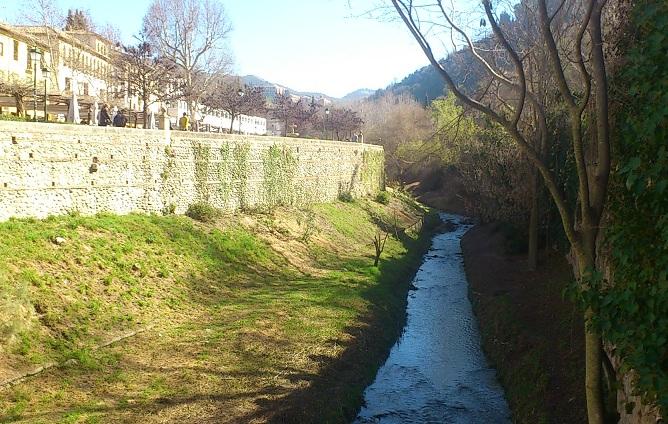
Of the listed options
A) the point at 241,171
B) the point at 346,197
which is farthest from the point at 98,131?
the point at 346,197

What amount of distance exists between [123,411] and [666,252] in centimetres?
858

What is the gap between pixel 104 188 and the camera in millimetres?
16547

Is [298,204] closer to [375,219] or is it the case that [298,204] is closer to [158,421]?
A: [375,219]

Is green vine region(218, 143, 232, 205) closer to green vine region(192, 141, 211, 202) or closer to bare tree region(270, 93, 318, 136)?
green vine region(192, 141, 211, 202)

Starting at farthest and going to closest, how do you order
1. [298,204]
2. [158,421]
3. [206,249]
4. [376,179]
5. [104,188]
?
[376,179], [298,204], [206,249], [104,188], [158,421]

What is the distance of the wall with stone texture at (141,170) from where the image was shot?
13.9m

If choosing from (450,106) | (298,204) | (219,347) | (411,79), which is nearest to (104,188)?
(219,347)

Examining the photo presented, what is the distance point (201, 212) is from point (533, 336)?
12.0 metres

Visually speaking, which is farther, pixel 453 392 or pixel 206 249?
pixel 206 249

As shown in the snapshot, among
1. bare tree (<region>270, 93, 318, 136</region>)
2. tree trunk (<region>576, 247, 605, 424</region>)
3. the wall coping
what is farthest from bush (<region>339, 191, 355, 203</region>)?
tree trunk (<region>576, 247, 605, 424</region>)

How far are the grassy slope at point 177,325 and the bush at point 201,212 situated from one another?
0.44 m

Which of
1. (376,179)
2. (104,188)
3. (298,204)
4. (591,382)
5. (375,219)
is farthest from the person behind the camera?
(376,179)

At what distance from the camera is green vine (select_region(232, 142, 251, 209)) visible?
23.4m

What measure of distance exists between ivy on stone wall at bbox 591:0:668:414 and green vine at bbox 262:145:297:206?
20.5 metres
